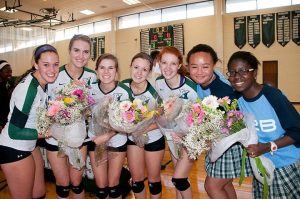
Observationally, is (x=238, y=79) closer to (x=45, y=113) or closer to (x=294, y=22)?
(x=45, y=113)

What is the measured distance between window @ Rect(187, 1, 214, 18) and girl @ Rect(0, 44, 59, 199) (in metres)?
10.7

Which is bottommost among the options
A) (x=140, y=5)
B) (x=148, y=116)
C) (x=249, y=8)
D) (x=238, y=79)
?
(x=148, y=116)

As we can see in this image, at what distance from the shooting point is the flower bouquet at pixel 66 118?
2.03m

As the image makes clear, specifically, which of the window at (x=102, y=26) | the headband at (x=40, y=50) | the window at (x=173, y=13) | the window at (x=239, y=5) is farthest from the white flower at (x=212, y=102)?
the window at (x=102, y=26)

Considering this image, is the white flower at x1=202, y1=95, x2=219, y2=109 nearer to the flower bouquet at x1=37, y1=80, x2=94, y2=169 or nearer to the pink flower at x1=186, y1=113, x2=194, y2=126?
the pink flower at x1=186, y1=113, x2=194, y2=126

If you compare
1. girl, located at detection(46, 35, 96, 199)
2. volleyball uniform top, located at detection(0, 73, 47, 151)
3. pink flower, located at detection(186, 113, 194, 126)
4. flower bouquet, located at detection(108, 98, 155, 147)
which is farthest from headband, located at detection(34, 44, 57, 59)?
pink flower, located at detection(186, 113, 194, 126)

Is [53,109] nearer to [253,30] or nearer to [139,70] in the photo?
[139,70]

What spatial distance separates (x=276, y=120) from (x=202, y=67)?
2.32 feet

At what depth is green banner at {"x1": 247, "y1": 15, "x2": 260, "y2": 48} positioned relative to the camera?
1055cm

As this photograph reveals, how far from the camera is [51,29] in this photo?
17.7 meters

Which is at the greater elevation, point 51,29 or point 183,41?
point 51,29

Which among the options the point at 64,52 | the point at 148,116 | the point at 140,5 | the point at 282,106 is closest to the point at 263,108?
the point at 282,106

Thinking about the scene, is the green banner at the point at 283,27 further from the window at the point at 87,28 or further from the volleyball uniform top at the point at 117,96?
the window at the point at 87,28

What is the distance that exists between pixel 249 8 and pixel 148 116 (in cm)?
1039
